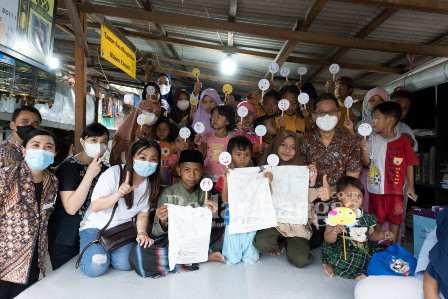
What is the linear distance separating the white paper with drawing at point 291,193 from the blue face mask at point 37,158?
1.93 metres

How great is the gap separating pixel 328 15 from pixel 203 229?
303 centimetres

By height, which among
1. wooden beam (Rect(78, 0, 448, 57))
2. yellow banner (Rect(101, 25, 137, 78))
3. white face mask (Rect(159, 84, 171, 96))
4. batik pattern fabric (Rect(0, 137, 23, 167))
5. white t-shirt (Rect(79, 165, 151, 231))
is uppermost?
wooden beam (Rect(78, 0, 448, 57))

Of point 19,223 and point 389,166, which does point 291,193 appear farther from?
point 19,223

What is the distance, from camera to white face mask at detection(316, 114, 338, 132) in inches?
119

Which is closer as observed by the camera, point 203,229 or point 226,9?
point 203,229

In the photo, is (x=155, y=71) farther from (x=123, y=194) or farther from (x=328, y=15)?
(x=123, y=194)

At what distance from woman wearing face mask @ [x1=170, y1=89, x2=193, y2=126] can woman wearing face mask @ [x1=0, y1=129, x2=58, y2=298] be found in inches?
81.8

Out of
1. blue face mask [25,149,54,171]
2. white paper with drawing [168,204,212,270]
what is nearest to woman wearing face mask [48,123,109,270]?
blue face mask [25,149,54,171]

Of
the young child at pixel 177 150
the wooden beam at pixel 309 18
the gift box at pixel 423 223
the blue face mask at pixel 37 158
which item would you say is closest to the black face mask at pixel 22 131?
the blue face mask at pixel 37 158

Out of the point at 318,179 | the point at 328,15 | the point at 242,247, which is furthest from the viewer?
the point at 328,15

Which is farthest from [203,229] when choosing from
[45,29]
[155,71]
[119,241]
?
A: [155,71]

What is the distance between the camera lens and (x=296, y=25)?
4.05m

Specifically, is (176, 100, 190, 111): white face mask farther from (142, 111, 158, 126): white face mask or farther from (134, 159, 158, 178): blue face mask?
(134, 159, 158, 178): blue face mask

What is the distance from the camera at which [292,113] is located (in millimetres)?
3832
